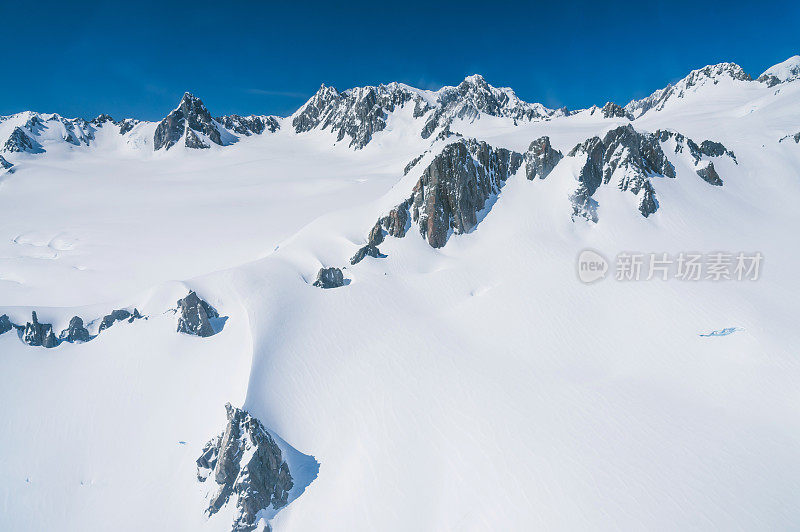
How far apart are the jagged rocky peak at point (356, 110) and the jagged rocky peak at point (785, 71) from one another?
9280cm

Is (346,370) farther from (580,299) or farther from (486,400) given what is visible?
(580,299)

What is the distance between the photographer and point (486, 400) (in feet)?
62.8

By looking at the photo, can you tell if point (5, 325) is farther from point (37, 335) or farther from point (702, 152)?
point (702, 152)

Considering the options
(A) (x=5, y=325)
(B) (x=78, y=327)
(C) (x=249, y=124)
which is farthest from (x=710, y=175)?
(C) (x=249, y=124)

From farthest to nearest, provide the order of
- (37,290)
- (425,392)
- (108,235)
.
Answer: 1. (108,235)
2. (37,290)
3. (425,392)

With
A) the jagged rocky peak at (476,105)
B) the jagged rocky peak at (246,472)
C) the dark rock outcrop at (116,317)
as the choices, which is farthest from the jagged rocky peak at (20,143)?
the jagged rocky peak at (246,472)

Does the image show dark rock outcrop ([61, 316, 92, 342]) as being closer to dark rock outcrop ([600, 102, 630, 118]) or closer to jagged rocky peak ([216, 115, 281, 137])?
dark rock outcrop ([600, 102, 630, 118])

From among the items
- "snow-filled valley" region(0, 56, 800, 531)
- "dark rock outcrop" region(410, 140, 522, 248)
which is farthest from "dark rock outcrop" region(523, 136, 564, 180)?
"dark rock outcrop" region(410, 140, 522, 248)

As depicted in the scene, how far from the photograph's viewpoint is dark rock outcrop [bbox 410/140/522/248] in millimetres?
32750

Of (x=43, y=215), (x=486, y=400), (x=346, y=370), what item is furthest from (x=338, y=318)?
(x=43, y=215)

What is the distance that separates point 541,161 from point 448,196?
12.1 metres

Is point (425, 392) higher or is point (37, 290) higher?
point (425, 392)

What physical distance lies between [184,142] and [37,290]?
90.6 m

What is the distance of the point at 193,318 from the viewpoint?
78.4ft
